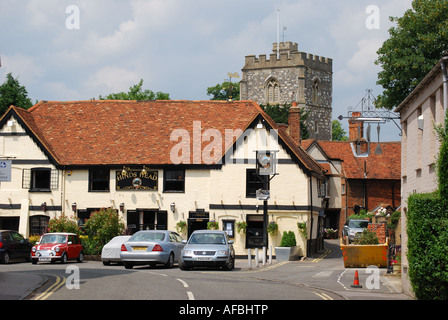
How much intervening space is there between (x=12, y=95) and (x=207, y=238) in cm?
3949

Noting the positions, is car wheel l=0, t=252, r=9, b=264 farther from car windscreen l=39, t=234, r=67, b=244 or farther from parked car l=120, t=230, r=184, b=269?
parked car l=120, t=230, r=184, b=269

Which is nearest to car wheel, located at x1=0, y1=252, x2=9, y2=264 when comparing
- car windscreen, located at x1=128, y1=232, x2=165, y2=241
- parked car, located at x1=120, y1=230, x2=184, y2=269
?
parked car, located at x1=120, y1=230, x2=184, y2=269

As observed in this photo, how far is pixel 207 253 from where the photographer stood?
25.8 metres

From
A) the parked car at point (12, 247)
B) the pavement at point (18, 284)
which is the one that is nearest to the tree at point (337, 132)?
the parked car at point (12, 247)

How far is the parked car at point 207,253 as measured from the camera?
2575 centimetres

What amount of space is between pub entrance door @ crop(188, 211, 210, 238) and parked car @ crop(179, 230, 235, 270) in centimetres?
1227

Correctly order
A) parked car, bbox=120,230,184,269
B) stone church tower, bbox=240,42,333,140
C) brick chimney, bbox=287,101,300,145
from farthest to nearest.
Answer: stone church tower, bbox=240,42,333,140 < brick chimney, bbox=287,101,300,145 < parked car, bbox=120,230,184,269

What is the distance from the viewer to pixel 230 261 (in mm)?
26828

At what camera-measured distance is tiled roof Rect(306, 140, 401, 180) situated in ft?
204

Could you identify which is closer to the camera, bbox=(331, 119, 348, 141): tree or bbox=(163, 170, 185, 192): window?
bbox=(163, 170, 185, 192): window

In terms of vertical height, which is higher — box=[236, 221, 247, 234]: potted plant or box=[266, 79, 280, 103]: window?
box=[266, 79, 280, 103]: window

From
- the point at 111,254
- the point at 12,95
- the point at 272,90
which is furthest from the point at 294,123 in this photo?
the point at 272,90
